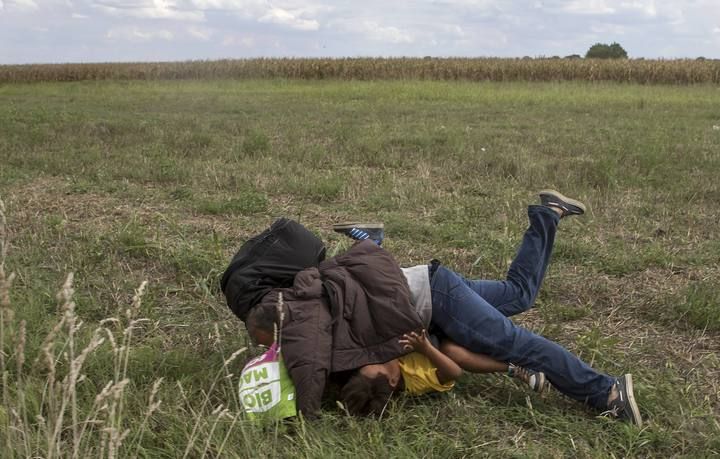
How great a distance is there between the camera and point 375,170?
7.48 metres

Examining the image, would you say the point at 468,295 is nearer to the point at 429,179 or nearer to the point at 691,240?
the point at 691,240

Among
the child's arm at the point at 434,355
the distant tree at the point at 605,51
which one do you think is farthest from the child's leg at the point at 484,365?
the distant tree at the point at 605,51

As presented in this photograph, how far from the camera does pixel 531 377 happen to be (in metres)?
2.98

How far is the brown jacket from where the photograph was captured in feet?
8.50

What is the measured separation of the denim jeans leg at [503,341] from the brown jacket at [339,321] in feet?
0.87

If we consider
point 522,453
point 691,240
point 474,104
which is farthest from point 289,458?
point 474,104

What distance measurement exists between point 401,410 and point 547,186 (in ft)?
14.3

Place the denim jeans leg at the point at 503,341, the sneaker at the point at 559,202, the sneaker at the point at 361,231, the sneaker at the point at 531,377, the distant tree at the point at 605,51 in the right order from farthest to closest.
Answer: the distant tree at the point at 605,51
the sneaker at the point at 559,202
the sneaker at the point at 361,231
the sneaker at the point at 531,377
the denim jeans leg at the point at 503,341

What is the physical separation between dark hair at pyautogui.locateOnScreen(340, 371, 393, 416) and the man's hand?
166 mm

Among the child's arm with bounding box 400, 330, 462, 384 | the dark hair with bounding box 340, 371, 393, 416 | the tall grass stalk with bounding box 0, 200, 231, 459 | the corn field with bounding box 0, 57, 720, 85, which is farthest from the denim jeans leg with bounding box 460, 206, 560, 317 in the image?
the corn field with bounding box 0, 57, 720, 85

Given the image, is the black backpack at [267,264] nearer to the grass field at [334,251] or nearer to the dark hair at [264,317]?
the dark hair at [264,317]

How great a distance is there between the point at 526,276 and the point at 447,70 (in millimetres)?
24149

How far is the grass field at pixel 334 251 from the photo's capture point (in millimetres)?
2527

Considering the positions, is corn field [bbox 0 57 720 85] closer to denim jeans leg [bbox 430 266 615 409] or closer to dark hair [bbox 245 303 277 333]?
denim jeans leg [bbox 430 266 615 409]
